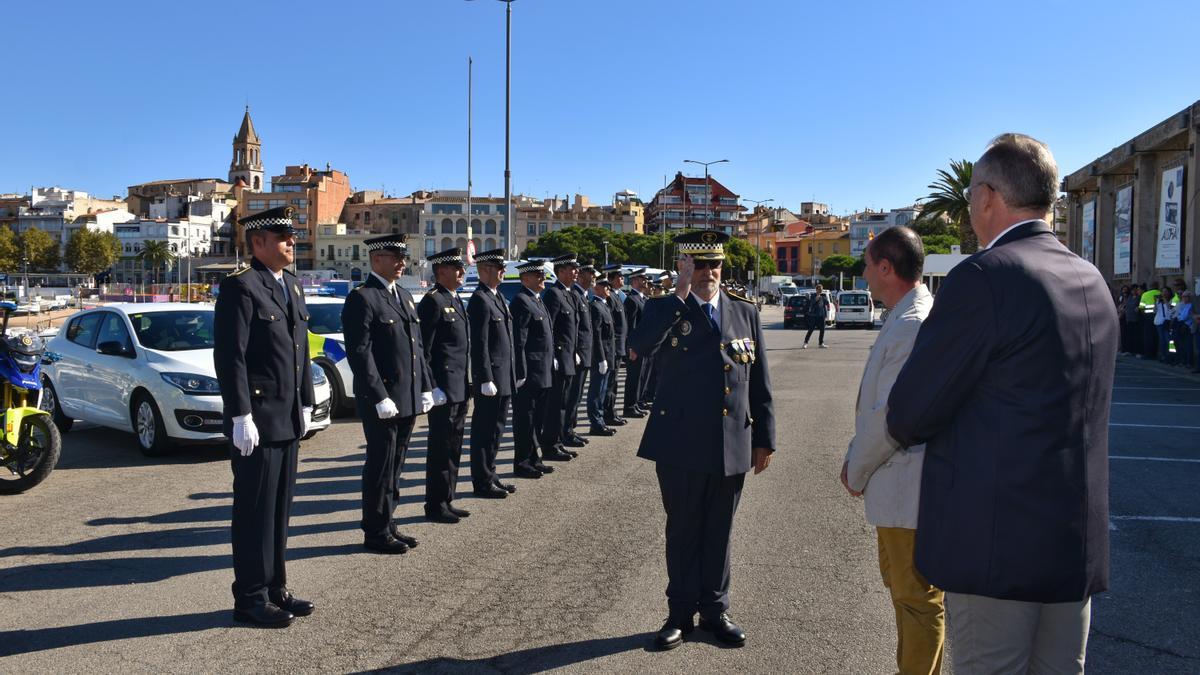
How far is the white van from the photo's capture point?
4166 cm

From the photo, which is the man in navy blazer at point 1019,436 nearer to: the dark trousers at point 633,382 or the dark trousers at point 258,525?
the dark trousers at point 258,525

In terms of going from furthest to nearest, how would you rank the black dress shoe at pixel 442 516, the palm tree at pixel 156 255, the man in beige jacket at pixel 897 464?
the palm tree at pixel 156 255
the black dress shoe at pixel 442 516
the man in beige jacket at pixel 897 464

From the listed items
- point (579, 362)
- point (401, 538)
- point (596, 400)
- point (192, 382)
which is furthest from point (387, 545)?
point (596, 400)

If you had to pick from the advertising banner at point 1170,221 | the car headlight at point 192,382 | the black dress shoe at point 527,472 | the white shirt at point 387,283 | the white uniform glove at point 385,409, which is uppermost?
the advertising banner at point 1170,221

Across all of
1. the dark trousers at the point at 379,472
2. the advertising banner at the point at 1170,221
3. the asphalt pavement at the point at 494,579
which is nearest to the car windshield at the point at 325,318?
Answer: the asphalt pavement at the point at 494,579

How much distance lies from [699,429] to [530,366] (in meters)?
4.59

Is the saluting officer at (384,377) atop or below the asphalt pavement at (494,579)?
atop

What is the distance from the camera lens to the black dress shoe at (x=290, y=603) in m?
5.01

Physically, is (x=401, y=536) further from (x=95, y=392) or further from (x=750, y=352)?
(x=95, y=392)

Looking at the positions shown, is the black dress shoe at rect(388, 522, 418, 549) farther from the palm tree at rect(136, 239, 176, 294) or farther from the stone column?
the palm tree at rect(136, 239, 176, 294)

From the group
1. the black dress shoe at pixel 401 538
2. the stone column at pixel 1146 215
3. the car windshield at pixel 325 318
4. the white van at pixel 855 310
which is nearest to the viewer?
the black dress shoe at pixel 401 538

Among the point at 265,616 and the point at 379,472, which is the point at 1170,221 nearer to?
the point at 379,472

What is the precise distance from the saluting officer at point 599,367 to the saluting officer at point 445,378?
164 inches

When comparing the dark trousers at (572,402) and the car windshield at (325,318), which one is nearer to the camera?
the dark trousers at (572,402)
